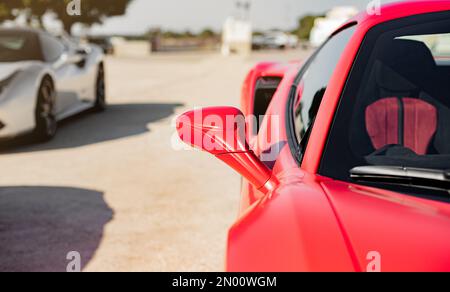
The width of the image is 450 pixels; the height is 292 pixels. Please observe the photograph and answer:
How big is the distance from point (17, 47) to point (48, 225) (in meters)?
4.36

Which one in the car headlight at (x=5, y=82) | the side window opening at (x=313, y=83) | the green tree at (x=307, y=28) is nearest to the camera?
the side window opening at (x=313, y=83)

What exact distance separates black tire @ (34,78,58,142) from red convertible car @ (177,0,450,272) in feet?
15.7

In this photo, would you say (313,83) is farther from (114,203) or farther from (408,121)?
(114,203)

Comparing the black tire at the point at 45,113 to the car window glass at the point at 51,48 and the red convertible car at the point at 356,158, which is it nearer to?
the car window glass at the point at 51,48

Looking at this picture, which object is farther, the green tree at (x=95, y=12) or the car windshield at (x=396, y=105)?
the green tree at (x=95, y=12)

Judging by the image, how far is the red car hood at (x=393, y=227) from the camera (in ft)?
4.54

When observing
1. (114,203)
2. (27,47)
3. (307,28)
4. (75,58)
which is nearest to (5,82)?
(27,47)

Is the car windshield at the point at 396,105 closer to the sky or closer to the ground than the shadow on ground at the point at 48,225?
closer to the sky

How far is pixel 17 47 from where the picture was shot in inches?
313

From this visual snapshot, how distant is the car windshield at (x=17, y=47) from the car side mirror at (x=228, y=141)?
6087 mm
